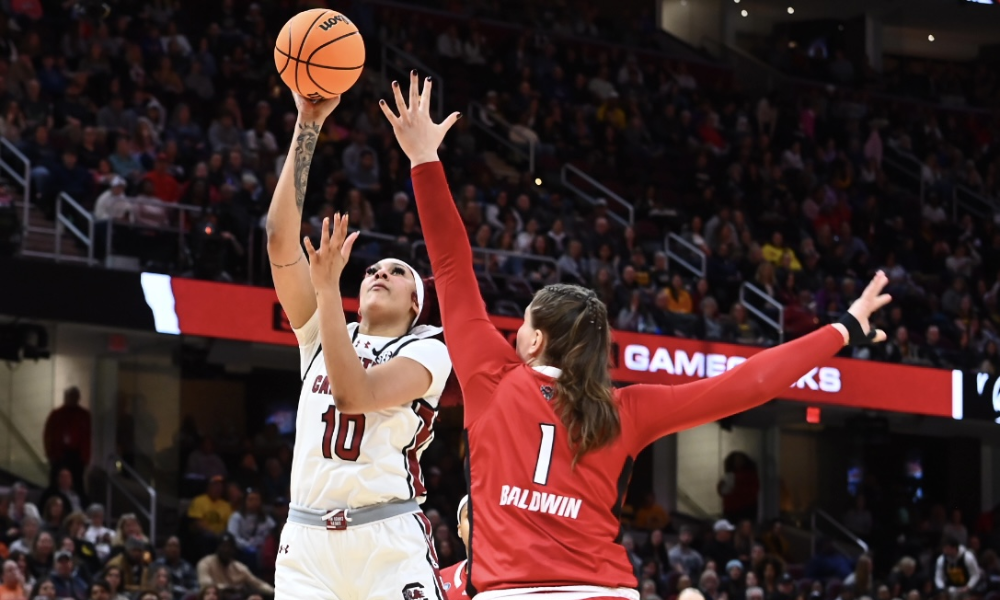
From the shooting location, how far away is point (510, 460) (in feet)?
14.0

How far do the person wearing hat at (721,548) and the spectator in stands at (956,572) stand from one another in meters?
2.68

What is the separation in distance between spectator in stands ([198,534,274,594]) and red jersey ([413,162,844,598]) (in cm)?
1104

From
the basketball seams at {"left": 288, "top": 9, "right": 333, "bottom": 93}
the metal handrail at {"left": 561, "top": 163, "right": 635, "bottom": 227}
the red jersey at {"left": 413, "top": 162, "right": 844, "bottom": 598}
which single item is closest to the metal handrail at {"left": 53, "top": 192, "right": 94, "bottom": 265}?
the metal handrail at {"left": 561, "top": 163, "right": 635, "bottom": 227}

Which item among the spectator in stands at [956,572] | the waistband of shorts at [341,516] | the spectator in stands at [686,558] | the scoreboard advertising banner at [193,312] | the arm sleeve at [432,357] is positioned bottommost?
the spectator in stands at [956,572]

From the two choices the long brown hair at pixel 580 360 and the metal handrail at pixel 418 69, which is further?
the metal handrail at pixel 418 69

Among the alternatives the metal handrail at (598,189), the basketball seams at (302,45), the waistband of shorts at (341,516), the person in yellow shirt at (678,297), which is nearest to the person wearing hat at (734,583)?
the person in yellow shirt at (678,297)

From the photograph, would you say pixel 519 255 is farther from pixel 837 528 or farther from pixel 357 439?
pixel 357 439

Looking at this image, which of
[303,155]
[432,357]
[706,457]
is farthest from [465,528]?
[706,457]

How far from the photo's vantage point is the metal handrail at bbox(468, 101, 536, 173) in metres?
22.9

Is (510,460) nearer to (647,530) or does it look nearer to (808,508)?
(647,530)

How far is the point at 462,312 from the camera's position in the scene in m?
4.40

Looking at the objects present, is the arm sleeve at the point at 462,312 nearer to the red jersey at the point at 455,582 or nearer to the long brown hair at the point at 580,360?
the long brown hair at the point at 580,360

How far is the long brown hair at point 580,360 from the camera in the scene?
167 inches

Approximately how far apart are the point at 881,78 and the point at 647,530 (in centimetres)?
1240
